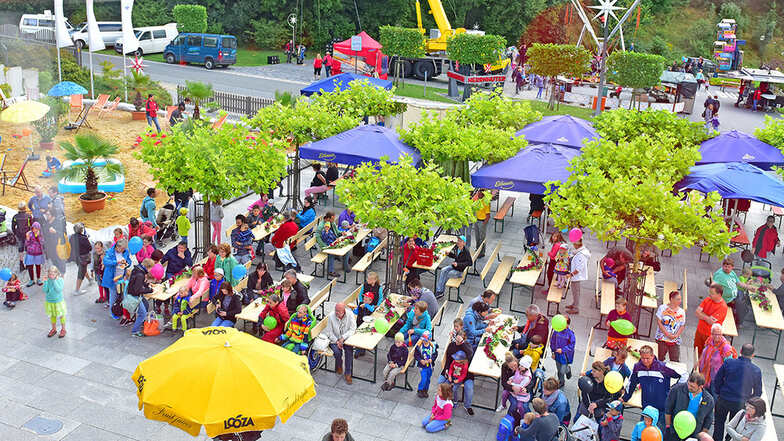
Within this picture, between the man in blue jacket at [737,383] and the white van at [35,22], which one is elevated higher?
the white van at [35,22]

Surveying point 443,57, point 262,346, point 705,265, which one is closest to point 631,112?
point 705,265

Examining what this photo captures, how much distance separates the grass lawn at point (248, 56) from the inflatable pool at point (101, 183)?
2638cm

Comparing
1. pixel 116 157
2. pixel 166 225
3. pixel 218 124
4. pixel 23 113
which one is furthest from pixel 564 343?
pixel 116 157

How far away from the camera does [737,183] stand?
15094 mm

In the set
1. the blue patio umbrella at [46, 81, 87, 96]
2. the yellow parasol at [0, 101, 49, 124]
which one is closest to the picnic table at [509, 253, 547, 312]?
the yellow parasol at [0, 101, 49, 124]

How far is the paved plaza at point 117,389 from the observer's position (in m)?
10.5

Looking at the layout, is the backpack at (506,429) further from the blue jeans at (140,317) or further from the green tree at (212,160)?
the green tree at (212,160)

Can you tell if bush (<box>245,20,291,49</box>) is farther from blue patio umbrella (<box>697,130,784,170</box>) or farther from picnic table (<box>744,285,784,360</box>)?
picnic table (<box>744,285,784,360</box>)

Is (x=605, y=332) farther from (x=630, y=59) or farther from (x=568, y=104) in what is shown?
(x=568, y=104)

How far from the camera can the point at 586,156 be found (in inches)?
624

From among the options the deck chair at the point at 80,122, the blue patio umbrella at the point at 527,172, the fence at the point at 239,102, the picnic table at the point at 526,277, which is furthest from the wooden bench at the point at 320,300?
the fence at the point at 239,102

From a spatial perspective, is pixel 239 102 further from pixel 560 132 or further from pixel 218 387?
pixel 218 387

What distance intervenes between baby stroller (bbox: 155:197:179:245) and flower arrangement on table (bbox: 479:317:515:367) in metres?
8.60

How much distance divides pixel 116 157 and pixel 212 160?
1103 centimetres
